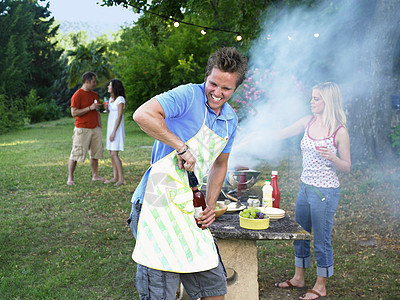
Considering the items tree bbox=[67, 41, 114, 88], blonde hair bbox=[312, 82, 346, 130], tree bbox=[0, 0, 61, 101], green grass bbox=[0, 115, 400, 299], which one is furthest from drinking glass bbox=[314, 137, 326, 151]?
tree bbox=[67, 41, 114, 88]

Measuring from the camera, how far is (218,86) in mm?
2111

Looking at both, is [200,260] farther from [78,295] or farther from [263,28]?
[263,28]

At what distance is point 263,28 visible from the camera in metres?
9.97

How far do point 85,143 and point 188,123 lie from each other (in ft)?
19.3

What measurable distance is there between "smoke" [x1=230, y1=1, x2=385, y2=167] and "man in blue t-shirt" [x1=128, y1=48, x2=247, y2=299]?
5.58 meters

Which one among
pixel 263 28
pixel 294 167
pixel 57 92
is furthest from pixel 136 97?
pixel 57 92

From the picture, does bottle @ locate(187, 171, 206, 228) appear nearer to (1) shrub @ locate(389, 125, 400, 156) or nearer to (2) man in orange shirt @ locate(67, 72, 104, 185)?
(2) man in orange shirt @ locate(67, 72, 104, 185)

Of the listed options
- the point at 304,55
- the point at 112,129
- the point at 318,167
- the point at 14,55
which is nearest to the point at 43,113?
the point at 14,55

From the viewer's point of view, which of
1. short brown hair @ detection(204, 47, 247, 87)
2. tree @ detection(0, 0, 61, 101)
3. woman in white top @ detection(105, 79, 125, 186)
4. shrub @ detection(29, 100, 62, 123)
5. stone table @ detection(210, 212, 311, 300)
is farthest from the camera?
shrub @ detection(29, 100, 62, 123)

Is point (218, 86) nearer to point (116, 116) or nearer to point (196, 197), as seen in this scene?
point (196, 197)

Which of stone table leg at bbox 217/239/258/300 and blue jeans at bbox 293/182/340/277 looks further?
blue jeans at bbox 293/182/340/277

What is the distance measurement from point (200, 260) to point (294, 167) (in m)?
7.58

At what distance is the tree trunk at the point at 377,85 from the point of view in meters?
7.97

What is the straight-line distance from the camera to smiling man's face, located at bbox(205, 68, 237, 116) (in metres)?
2.10
